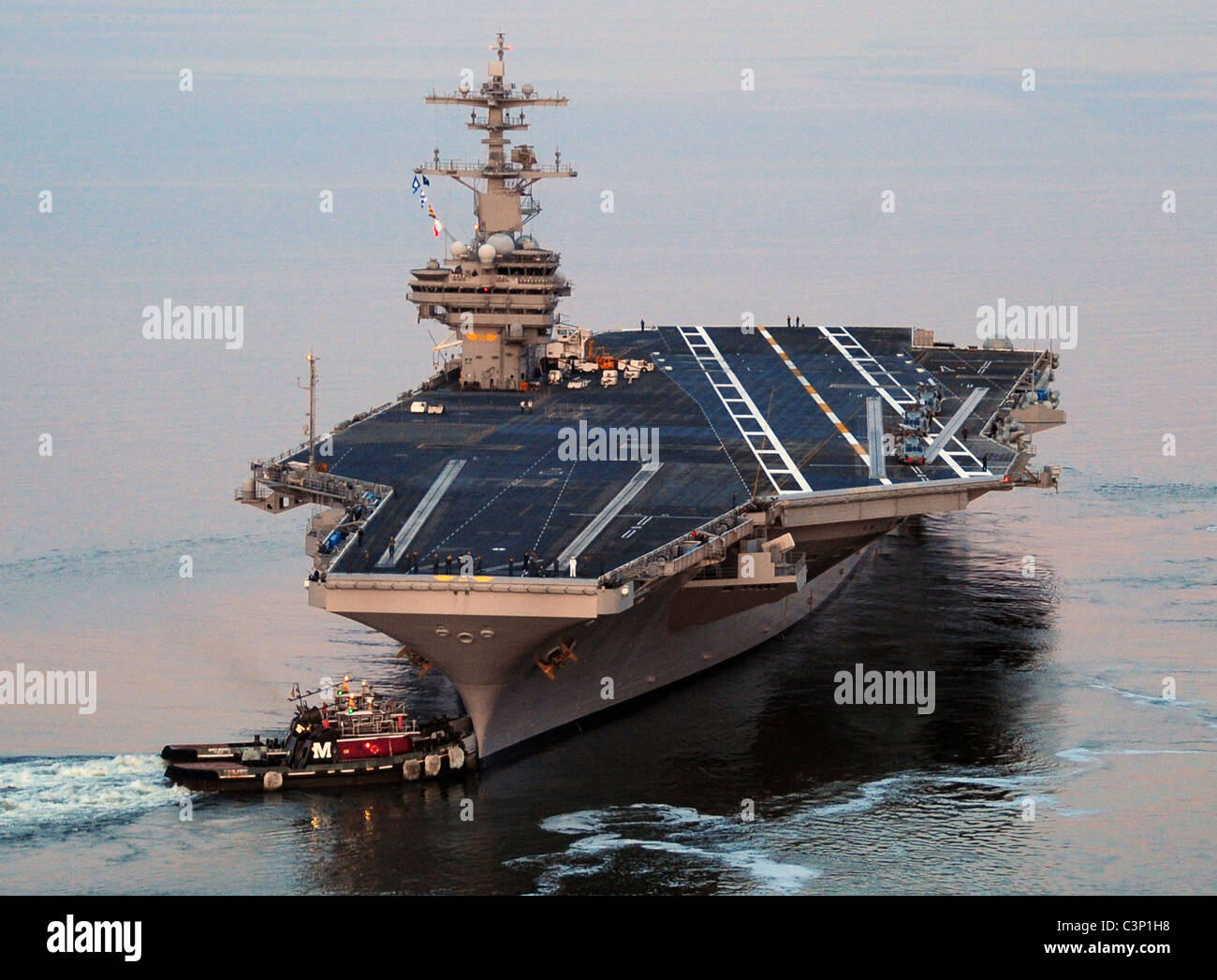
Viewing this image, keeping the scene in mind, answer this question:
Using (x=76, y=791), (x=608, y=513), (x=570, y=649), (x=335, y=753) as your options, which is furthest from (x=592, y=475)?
(x=76, y=791)

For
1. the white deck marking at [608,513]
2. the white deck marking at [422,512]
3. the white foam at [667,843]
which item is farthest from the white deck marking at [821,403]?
the white foam at [667,843]

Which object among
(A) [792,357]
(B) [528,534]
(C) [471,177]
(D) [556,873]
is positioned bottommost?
(D) [556,873]

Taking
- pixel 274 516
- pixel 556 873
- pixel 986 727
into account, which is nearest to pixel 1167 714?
pixel 986 727

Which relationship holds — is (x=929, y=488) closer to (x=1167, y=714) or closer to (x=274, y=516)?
(x=1167, y=714)

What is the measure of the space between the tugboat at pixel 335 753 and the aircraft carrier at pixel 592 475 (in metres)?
0.93

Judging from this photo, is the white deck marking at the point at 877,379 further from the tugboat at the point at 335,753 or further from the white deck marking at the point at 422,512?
the tugboat at the point at 335,753

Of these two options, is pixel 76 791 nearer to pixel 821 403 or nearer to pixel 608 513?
pixel 608 513

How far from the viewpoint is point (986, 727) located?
160 ft

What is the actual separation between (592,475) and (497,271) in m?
11.6

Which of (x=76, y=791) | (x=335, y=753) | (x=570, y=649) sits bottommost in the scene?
(x=76, y=791)

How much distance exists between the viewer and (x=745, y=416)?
56.5 metres

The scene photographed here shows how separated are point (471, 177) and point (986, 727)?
21525 mm

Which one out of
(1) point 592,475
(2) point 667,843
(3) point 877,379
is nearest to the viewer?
(2) point 667,843

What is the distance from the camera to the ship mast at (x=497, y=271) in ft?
196
